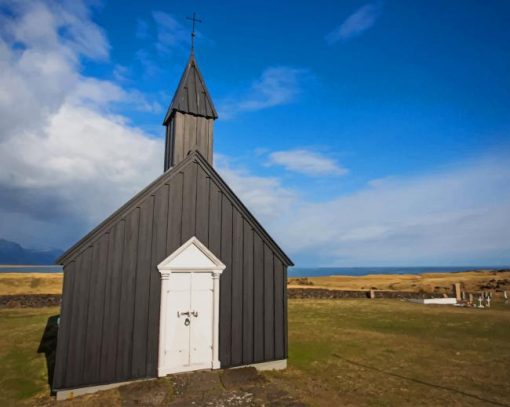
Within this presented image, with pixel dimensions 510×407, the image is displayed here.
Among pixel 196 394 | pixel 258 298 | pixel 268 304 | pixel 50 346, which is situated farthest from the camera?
pixel 50 346

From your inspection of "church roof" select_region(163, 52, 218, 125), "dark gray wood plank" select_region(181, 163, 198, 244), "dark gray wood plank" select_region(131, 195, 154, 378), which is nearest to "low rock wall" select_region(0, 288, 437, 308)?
"church roof" select_region(163, 52, 218, 125)

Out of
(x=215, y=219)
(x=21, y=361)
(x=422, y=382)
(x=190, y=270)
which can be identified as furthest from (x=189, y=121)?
(x=422, y=382)

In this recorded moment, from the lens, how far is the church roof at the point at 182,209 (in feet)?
31.0

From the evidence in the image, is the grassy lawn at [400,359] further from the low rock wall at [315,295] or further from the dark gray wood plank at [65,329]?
the low rock wall at [315,295]

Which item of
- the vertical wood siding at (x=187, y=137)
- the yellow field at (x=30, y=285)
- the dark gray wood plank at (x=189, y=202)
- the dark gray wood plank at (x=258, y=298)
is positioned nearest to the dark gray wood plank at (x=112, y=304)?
the dark gray wood plank at (x=189, y=202)

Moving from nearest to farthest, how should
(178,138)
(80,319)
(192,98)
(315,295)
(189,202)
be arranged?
(80,319)
(189,202)
(178,138)
(192,98)
(315,295)

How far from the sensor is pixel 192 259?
10969 mm

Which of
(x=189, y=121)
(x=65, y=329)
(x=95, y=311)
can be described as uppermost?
(x=189, y=121)

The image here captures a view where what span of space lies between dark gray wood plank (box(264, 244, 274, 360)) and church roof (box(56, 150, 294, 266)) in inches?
16.2

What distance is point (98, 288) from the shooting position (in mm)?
9578

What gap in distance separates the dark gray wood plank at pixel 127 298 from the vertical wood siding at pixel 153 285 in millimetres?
27

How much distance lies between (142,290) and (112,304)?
0.89 meters

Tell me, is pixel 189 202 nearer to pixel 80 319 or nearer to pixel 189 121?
pixel 189 121

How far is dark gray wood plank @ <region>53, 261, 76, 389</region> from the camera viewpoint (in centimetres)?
890
